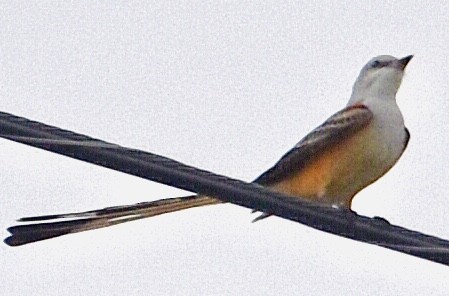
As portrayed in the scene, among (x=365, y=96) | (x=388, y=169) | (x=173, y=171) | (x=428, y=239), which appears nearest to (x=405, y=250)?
(x=428, y=239)

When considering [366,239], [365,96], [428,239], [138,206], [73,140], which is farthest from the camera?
[365,96]

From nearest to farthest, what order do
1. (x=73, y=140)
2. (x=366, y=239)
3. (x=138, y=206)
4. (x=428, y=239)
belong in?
(x=73, y=140)
(x=428, y=239)
(x=366, y=239)
(x=138, y=206)

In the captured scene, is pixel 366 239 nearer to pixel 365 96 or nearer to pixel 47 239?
pixel 47 239

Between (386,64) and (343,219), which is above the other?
(386,64)

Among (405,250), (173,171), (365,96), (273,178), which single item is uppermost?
(365,96)

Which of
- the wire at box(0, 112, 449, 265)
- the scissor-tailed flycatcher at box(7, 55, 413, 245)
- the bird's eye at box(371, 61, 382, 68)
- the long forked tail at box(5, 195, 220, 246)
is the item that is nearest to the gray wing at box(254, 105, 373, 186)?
the scissor-tailed flycatcher at box(7, 55, 413, 245)

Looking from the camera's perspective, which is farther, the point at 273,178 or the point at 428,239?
the point at 273,178

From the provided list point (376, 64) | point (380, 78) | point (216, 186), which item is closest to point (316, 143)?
point (380, 78)

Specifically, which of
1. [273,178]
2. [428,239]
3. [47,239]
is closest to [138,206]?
[47,239]
